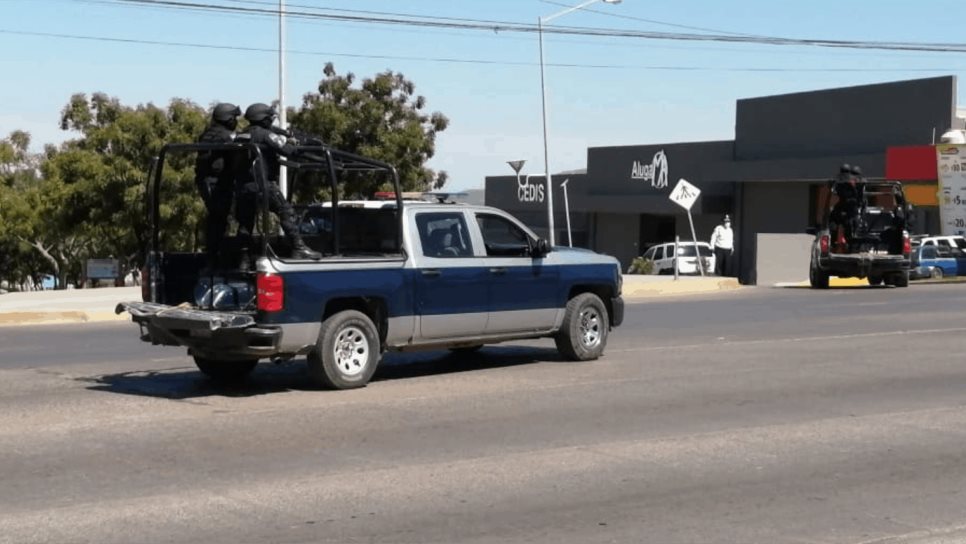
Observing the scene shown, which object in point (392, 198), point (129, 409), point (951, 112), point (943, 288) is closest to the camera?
point (129, 409)

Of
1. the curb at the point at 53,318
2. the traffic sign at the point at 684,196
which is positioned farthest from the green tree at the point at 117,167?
the curb at the point at 53,318

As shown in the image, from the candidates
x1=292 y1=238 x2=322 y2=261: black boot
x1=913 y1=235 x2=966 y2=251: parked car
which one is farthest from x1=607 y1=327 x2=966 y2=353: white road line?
x1=913 y1=235 x2=966 y2=251: parked car

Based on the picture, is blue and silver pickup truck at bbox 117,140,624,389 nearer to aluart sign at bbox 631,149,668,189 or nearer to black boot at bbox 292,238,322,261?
black boot at bbox 292,238,322,261

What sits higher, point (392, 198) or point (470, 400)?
point (392, 198)

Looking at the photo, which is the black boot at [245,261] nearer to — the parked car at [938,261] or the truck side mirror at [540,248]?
the truck side mirror at [540,248]

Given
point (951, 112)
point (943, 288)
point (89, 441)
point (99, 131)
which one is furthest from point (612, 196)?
point (89, 441)

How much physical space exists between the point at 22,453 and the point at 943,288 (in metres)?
25.7

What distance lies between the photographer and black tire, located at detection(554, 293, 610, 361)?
1516 cm

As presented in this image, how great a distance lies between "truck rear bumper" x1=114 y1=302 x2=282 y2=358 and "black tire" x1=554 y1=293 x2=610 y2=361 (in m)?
4.00

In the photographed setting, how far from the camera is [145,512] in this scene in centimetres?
806

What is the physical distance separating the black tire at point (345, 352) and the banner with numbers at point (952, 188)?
2998 cm

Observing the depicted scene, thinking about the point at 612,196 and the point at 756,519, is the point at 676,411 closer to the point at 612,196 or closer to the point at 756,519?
the point at 756,519

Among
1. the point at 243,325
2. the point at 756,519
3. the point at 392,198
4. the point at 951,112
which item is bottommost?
the point at 756,519

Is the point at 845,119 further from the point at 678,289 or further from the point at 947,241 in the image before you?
the point at 678,289
